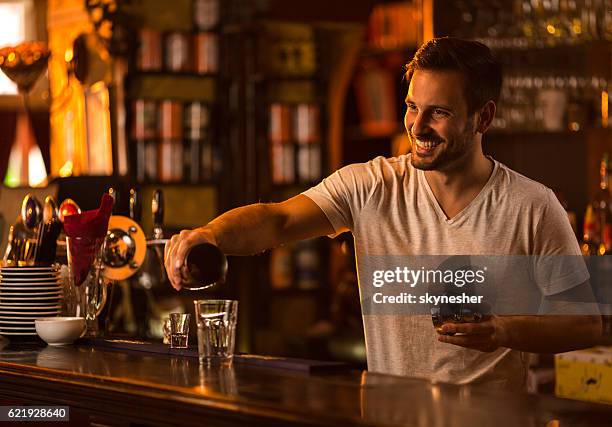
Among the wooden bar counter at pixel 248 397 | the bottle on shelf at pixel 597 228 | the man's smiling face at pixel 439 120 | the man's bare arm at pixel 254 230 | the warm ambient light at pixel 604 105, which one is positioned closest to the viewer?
the wooden bar counter at pixel 248 397

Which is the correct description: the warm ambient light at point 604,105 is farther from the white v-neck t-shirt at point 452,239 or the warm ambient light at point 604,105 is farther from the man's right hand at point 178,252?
the man's right hand at point 178,252

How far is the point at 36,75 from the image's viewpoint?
17.1 feet

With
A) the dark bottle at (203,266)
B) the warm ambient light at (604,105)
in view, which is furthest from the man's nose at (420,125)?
the warm ambient light at (604,105)

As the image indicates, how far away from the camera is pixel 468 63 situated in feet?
8.74

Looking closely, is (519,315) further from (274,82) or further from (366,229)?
(274,82)

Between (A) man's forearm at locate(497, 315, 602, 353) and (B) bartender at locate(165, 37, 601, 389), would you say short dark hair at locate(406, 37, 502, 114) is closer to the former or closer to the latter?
(B) bartender at locate(165, 37, 601, 389)

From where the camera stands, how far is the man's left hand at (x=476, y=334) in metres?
2.25

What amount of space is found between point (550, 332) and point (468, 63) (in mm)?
665

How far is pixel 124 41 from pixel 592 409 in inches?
233

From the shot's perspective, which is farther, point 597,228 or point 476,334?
point 597,228

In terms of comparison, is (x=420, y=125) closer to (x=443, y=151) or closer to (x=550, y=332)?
(x=443, y=151)

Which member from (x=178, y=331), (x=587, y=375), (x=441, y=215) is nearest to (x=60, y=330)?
(x=178, y=331)

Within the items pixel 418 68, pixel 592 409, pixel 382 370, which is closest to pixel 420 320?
pixel 382 370

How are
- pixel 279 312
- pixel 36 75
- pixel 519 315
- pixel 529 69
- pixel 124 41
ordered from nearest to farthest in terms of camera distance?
pixel 519 315 → pixel 36 75 → pixel 529 69 → pixel 124 41 → pixel 279 312
